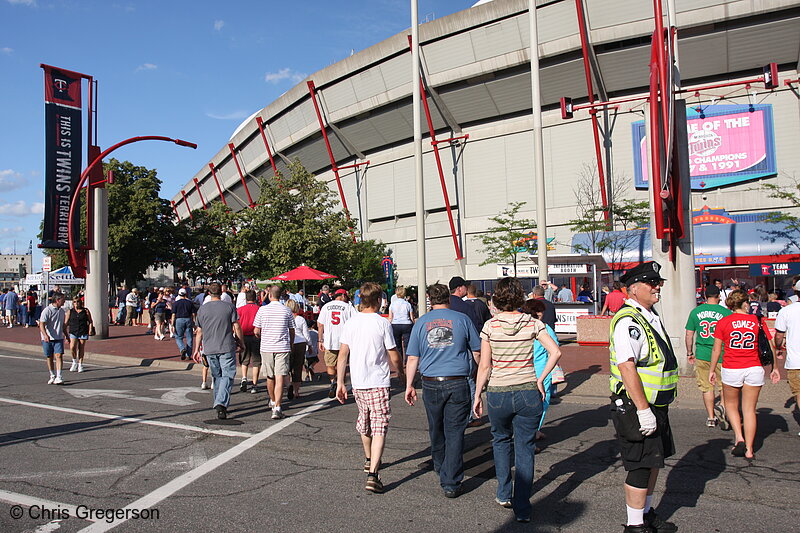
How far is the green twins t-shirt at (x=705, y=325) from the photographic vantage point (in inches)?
285

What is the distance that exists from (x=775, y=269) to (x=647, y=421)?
84.3 feet

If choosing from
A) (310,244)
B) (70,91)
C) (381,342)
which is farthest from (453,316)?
(310,244)

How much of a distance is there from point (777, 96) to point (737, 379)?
2912 cm

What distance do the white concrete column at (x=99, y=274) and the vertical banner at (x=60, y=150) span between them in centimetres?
68

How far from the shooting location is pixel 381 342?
219 inches

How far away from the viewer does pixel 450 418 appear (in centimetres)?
507

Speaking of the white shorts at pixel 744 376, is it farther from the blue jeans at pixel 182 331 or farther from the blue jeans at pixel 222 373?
the blue jeans at pixel 182 331

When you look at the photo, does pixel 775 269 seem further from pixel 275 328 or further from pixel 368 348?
pixel 368 348

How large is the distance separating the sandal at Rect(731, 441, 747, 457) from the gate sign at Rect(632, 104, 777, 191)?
26459 millimetres

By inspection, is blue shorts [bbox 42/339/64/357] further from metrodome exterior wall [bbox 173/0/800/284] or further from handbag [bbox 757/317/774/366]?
metrodome exterior wall [bbox 173/0/800/284]

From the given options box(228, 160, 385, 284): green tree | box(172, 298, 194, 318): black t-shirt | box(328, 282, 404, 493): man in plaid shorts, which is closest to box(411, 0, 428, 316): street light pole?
box(172, 298, 194, 318): black t-shirt

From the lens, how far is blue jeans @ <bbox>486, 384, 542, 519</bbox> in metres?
4.41

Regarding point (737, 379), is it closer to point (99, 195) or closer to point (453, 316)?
point (453, 316)

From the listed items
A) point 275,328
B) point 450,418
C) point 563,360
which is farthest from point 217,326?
point 563,360
